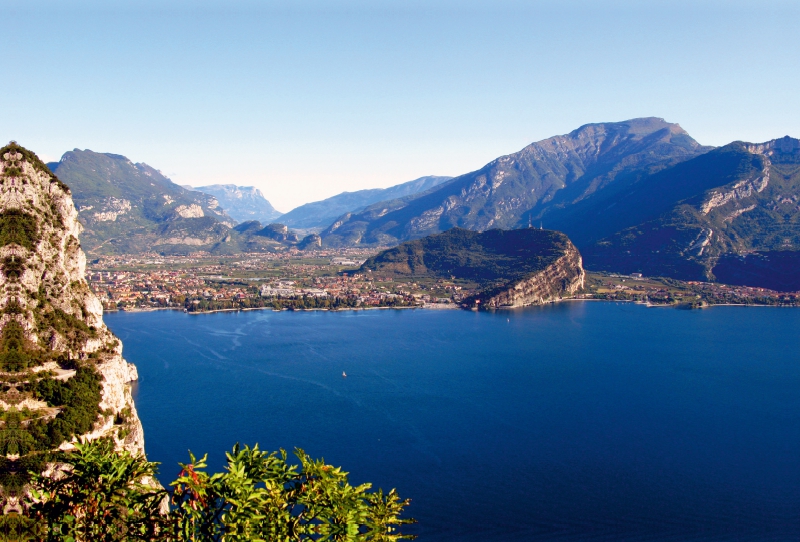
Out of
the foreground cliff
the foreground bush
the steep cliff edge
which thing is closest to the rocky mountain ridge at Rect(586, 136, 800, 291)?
the foreground cliff

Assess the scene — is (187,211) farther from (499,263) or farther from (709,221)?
(709,221)

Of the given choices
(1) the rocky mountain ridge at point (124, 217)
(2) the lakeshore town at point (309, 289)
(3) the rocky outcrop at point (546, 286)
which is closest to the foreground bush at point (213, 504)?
(2) the lakeshore town at point (309, 289)

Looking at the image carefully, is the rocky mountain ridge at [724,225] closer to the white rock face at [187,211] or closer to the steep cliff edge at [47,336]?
the steep cliff edge at [47,336]

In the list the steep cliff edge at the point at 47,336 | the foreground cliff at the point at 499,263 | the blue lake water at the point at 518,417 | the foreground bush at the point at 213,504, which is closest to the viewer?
the foreground bush at the point at 213,504

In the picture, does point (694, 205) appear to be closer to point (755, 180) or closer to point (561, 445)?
point (755, 180)

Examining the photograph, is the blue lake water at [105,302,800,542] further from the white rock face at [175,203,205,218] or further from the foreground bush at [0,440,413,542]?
the white rock face at [175,203,205,218]

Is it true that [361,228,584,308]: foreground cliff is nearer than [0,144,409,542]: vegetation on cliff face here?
No

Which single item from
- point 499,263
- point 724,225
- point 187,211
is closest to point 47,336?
point 499,263
